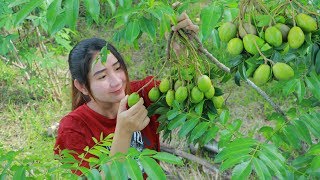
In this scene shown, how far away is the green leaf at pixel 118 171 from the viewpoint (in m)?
1.14

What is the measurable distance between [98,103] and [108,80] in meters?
0.22

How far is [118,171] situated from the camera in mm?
1142

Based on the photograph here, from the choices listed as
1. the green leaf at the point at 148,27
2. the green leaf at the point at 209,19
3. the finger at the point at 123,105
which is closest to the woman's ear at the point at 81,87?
the finger at the point at 123,105

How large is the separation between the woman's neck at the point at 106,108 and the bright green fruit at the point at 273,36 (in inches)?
44.8

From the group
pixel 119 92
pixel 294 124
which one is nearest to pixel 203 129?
pixel 294 124

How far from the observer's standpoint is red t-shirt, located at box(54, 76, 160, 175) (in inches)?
79.9

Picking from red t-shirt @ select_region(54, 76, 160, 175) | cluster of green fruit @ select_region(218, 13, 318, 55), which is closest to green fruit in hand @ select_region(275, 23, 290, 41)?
cluster of green fruit @ select_region(218, 13, 318, 55)

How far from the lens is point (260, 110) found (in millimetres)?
3695

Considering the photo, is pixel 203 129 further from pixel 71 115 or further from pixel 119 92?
pixel 71 115

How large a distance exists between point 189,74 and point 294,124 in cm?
37

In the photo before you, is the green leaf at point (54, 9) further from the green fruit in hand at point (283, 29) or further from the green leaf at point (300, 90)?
the green leaf at point (300, 90)

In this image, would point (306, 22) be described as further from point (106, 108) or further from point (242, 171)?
point (106, 108)

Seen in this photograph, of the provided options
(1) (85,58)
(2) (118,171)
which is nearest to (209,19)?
(2) (118,171)

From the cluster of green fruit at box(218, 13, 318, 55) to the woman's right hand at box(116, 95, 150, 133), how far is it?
57 cm
